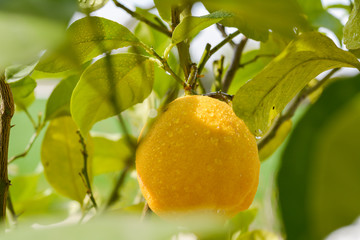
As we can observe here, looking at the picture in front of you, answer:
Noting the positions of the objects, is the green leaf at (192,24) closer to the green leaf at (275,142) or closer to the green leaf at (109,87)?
the green leaf at (109,87)

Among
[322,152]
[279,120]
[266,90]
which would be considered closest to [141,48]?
[266,90]

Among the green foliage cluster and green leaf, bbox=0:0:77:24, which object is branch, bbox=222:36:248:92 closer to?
the green foliage cluster

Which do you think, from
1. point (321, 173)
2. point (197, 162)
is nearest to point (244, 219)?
point (197, 162)

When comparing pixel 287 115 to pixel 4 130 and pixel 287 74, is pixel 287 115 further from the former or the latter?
pixel 4 130

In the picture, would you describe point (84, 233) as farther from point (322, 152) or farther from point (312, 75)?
point (312, 75)

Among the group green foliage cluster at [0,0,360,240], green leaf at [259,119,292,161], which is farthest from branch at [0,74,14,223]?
green leaf at [259,119,292,161]
